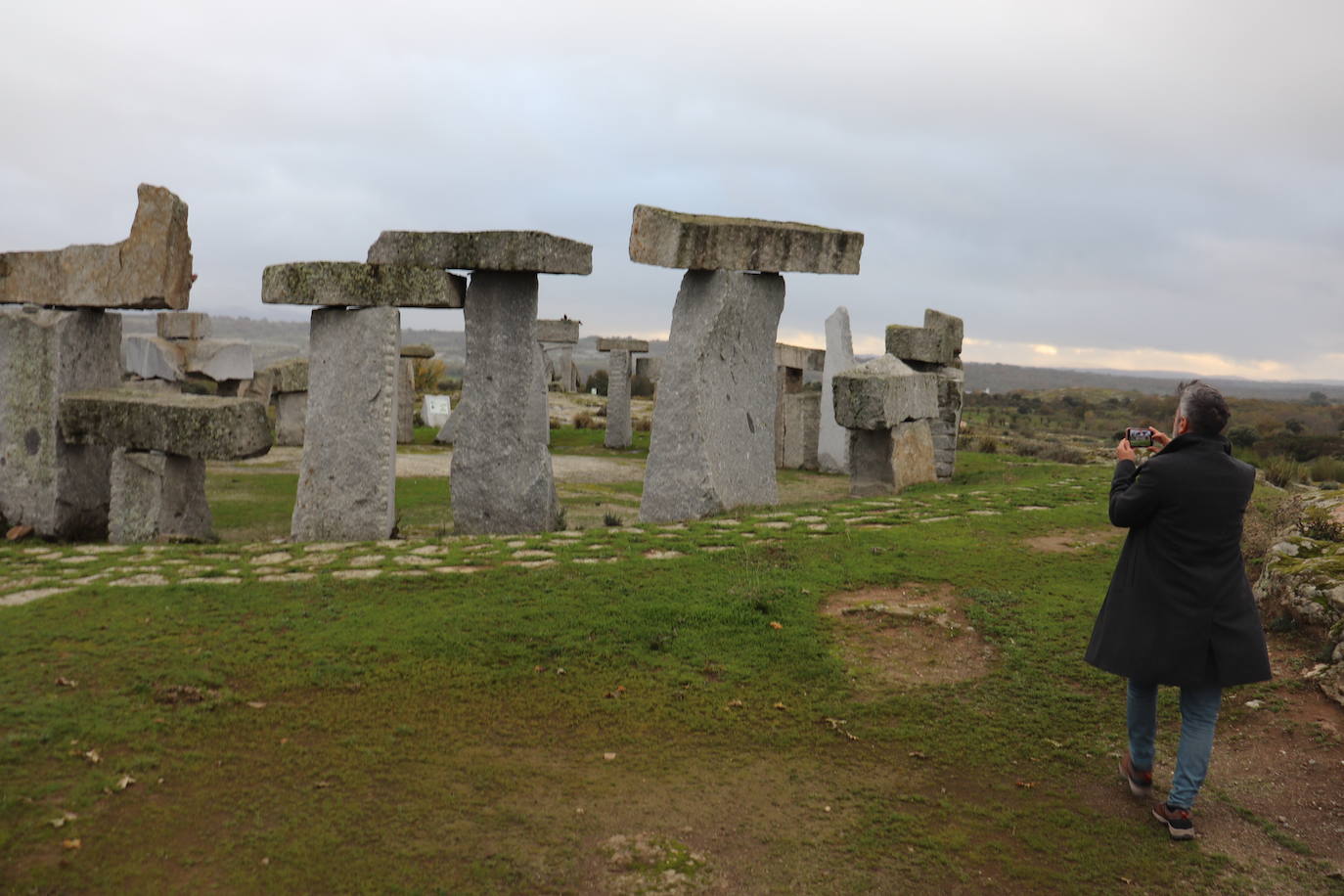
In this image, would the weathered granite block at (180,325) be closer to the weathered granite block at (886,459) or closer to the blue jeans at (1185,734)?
the weathered granite block at (886,459)

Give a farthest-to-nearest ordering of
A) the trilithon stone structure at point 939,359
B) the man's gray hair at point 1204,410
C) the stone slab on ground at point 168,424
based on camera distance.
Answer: the trilithon stone structure at point 939,359 < the stone slab on ground at point 168,424 < the man's gray hair at point 1204,410

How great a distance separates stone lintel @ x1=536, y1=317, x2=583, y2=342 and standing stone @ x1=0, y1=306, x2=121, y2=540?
56.3ft

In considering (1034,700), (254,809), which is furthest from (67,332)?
(1034,700)

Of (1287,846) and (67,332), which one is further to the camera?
(67,332)

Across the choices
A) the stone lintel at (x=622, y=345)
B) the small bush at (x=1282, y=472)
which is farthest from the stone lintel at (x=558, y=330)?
the small bush at (x=1282, y=472)

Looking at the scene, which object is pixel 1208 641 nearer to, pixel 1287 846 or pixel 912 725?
pixel 1287 846

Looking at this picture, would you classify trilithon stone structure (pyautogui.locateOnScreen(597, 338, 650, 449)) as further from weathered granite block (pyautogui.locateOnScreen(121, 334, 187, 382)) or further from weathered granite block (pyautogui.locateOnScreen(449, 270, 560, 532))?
weathered granite block (pyautogui.locateOnScreen(449, 270, 560, 532))

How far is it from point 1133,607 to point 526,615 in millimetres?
3815

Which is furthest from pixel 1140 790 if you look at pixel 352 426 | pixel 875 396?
pixel 875 396

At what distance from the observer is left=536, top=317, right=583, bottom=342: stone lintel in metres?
28.2

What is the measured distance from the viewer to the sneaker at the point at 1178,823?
4.84m

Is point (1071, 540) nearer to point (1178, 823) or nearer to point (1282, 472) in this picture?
point (1178, 823)

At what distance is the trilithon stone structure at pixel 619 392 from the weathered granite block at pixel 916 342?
25.0ft

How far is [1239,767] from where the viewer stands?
5574mm
